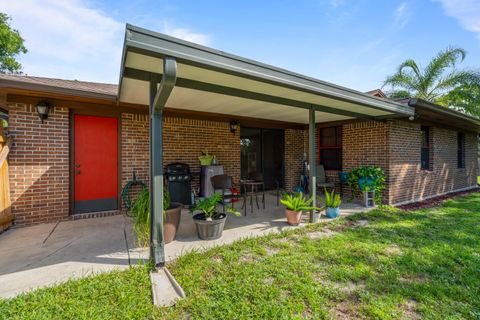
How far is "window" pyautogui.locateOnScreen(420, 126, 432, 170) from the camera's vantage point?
6.77 metres

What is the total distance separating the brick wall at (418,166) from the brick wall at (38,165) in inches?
280

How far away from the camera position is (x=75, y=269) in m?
2.50

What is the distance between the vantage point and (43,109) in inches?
154

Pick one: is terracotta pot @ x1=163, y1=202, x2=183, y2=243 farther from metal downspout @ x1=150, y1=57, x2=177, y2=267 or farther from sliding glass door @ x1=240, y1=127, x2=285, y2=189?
sliding glass door @ x1=240, y1=127, x2=285, y2=189

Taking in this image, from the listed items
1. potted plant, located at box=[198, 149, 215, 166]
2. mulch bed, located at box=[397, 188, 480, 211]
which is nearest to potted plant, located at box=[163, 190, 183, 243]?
potted plant, located at box=[198, 149, 215, 166]

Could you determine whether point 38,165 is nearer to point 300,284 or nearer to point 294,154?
point 300,284

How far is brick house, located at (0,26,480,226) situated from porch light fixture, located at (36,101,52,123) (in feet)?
0.31

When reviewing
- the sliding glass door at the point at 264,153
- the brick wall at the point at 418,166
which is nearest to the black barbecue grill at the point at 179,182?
the sliding glass door at the point at 264,153

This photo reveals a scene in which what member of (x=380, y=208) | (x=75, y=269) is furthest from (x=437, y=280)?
(x=75, y=269)

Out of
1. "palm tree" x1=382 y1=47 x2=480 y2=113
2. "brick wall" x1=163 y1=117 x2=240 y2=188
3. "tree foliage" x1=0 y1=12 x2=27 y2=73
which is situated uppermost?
"tree foliage" x1=0 y1=12 x2=27 y2=73

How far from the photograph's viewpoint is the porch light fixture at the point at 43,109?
390cm

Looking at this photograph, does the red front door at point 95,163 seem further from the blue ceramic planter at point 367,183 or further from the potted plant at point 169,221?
the blue ceramic planter at point 367,183

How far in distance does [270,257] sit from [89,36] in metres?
6.21

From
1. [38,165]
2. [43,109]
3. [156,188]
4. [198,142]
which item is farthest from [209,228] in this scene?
[43,109]
